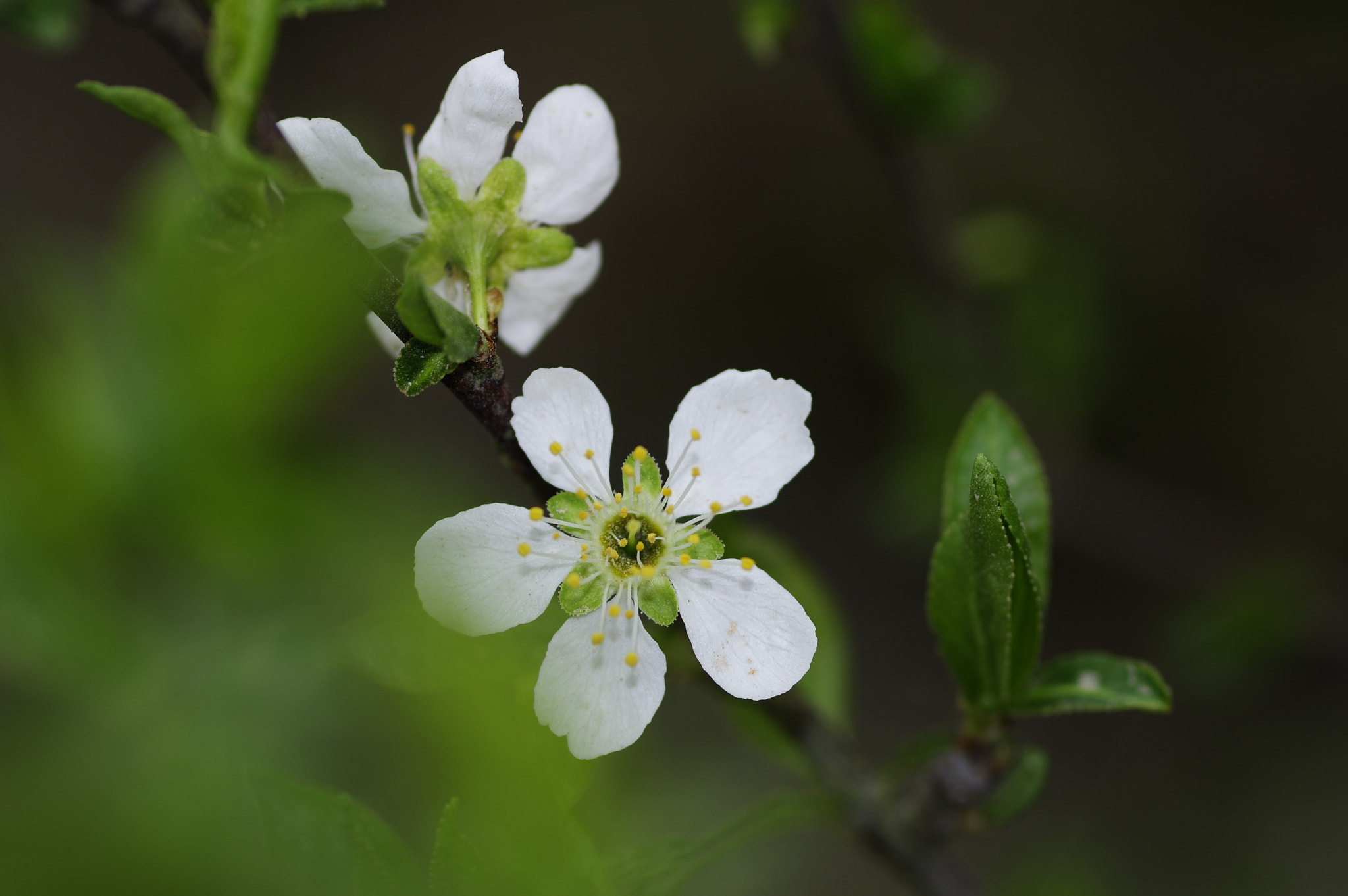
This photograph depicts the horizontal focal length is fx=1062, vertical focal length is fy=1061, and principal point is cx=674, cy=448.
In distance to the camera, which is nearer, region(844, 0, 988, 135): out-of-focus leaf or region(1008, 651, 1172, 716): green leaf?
region(1008, 651, 1172, 716): green leaf

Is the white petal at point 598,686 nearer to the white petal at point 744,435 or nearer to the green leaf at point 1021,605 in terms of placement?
the white petal at point 744,435

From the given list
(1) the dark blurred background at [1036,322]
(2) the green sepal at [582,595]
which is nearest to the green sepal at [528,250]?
(2) the green sepal at [582,595]

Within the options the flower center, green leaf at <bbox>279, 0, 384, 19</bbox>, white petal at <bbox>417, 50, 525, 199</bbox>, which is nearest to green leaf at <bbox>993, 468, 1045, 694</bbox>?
the flower center

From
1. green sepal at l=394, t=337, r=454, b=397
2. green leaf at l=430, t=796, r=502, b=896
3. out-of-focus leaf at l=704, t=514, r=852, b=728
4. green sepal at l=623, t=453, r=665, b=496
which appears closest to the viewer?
green leaf at l=430, t=796, r=502, b=896

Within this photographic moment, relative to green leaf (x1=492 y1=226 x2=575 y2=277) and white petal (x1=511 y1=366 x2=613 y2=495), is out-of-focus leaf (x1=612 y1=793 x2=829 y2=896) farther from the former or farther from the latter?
green leaf (x1=492 y1=226 x2=575 y2=277)

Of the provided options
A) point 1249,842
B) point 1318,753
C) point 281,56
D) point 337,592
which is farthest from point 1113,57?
point 337,592

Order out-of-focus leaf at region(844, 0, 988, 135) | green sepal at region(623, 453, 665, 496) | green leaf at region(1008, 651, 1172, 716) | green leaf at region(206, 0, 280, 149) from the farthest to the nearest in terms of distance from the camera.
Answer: out-of-focus leaf at region(844, 0, 988, 135) < green sepal at region(623, 453, 665, 496) < green leaf at region(1008, 651, 1172, 716) < green leaf at region(206, 0, 280, 149)

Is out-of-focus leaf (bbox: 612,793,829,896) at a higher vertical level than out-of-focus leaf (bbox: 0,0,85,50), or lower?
lower

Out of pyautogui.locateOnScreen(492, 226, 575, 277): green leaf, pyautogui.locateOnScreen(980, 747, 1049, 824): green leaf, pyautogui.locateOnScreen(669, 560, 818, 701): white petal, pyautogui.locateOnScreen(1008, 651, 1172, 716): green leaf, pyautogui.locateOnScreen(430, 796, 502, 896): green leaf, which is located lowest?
pyautogui.locateOnScreen(980, 747, 1049, 824): green leaf

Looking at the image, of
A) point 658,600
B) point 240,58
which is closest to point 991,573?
point 658,600
